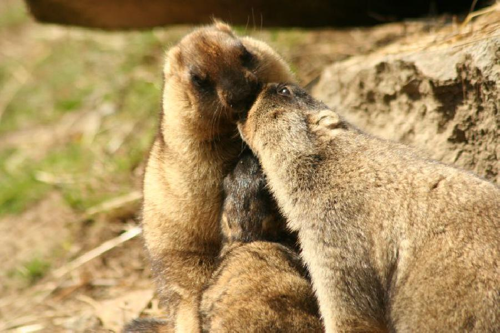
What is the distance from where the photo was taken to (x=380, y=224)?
3795mm

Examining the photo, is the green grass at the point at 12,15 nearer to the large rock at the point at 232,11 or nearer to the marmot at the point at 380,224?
the large rock at the point at 232,11

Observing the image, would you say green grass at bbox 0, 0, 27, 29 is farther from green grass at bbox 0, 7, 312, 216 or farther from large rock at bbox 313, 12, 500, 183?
large rock at bbox 313, 12, 500, 183

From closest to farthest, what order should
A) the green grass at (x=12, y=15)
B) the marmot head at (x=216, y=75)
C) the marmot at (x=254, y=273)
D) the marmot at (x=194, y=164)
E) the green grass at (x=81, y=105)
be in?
1. the marmot at (x=254, y=273)
2. the marmot head at (x=216, y=75)
3. the marmot at (x=194, y=164)
4. the green grass at (x=81, y=105)
5. the green grass at (x=12, y=15)

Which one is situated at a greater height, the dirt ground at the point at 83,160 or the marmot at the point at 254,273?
the marmot at the point at 254,273

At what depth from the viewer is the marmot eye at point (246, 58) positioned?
493cm

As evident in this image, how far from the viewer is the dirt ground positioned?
653 cm

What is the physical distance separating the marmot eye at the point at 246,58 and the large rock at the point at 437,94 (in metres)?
1.29

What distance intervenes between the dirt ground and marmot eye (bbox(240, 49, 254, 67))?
220 centimetres

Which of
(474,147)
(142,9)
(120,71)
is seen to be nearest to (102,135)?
(120,71)

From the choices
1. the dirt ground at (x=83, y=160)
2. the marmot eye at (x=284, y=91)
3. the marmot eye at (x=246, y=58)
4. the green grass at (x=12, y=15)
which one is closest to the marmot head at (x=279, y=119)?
the marmot eye at (x=284, y=91)

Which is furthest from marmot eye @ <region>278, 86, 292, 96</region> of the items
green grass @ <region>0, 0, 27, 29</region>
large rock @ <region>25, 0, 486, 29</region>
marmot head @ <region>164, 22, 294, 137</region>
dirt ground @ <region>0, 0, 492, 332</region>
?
green grass @ <region>0, 0, 27, 29</region>

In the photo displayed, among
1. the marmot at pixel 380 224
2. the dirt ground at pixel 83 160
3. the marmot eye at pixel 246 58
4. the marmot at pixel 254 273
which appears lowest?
the dirt ground at pixel 83 160

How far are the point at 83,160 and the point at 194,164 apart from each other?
3915mm

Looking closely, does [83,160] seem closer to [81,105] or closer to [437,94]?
[81,105]
